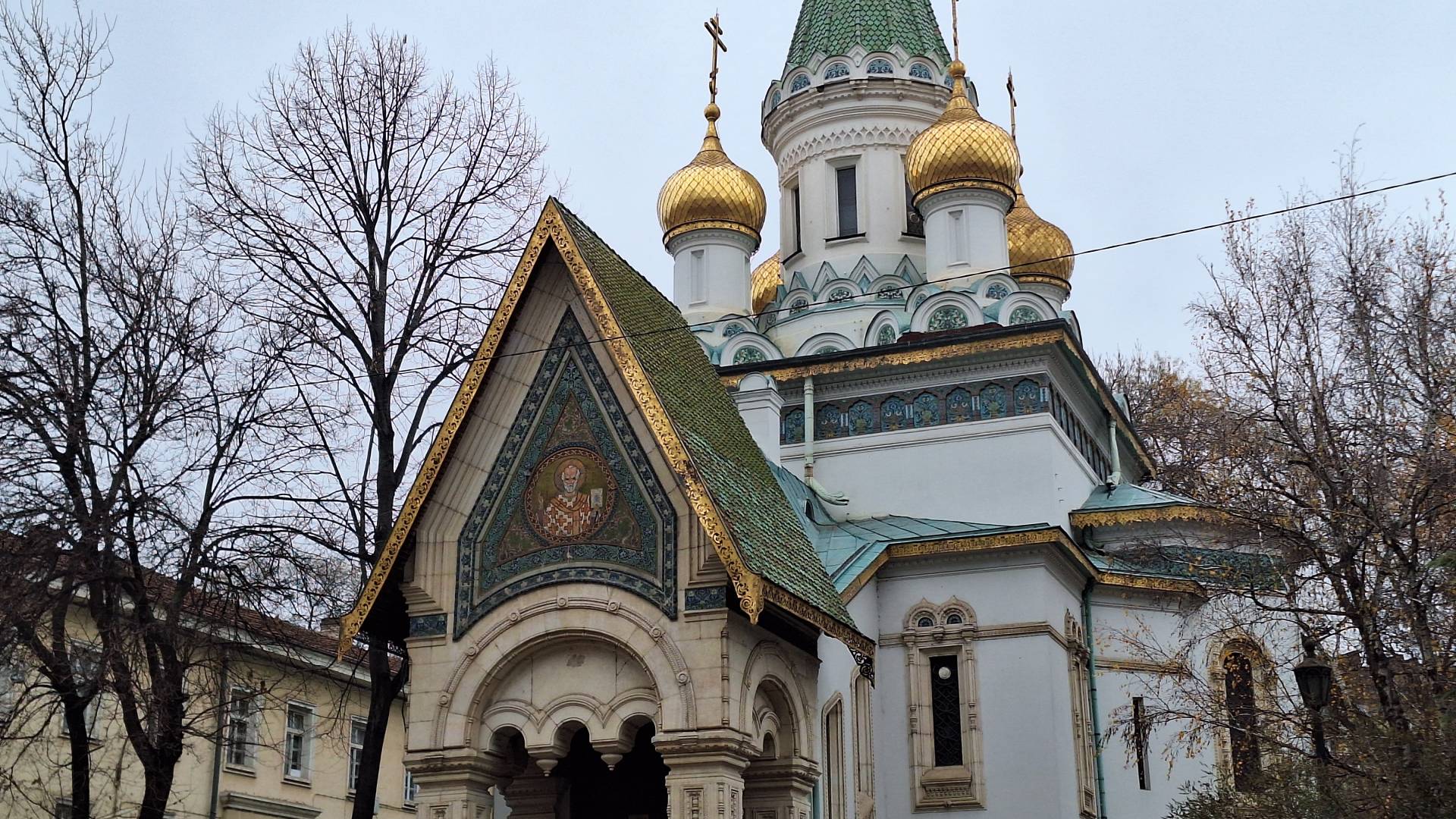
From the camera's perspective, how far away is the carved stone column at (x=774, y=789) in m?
11.5

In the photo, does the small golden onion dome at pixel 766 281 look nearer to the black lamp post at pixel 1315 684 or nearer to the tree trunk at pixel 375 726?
the tree trunk at pixel 375 726

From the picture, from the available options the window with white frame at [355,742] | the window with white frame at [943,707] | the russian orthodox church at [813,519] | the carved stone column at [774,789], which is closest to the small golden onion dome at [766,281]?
the russian orthodox church at [813,519]

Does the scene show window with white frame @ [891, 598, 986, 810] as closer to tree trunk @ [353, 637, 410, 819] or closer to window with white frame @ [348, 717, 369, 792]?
tree trunk @ [353, 637, 410, 819]

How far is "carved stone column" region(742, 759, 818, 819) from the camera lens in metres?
11.5

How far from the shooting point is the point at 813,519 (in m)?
17.7

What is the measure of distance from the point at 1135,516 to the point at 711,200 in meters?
7.30

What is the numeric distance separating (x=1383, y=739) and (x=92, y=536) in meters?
9.15

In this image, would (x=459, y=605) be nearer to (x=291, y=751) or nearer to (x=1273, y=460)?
(x=1273, y=460)

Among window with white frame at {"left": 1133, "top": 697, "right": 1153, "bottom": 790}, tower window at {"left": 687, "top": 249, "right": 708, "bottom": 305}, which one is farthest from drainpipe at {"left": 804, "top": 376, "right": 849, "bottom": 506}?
Result: window with white frame at {"left": 1133, "top": 697, "right": 1153, "bottom": 790}

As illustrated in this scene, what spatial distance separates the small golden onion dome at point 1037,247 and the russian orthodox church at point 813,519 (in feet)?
0.28

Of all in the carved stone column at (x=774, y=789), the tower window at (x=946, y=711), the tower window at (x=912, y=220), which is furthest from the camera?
the tower window at (x=912, y=220)

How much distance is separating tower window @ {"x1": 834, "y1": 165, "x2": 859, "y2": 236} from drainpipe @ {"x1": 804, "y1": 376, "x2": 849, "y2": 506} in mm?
4220

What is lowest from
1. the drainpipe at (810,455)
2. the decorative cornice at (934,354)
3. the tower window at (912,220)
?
the drainpipe at (810,455)

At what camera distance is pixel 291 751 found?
81.1 ft
